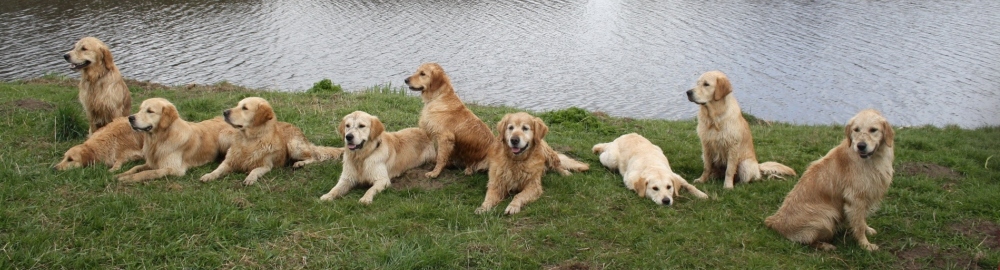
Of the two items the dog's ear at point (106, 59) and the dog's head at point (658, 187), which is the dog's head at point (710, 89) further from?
the dog's ear at point (106, 59)

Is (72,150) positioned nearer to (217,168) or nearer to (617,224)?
(217,168)

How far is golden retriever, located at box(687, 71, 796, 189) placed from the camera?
328 inches

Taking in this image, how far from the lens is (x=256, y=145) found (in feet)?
26.9

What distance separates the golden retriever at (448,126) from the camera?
27.8 ft

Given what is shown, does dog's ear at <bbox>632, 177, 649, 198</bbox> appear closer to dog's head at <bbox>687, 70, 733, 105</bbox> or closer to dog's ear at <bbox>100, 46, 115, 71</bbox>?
dog's head at <bbox>687, 70, 733, 105</bbox>

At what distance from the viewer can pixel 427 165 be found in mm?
8703

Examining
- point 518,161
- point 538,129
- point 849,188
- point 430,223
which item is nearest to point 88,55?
point 430,223

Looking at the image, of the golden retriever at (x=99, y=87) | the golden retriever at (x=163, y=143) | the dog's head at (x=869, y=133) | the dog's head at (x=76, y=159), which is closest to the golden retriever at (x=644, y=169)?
the dog's head at (x=869, y=133)

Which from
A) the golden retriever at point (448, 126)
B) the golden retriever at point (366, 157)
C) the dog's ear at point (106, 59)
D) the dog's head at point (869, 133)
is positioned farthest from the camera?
the dog's ear at point (106, 59)

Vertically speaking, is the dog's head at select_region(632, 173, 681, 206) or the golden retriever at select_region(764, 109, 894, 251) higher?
the golden retriever at select_region(764, 109, 894, 251)

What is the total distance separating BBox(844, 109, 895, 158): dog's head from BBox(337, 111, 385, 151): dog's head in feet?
15.5

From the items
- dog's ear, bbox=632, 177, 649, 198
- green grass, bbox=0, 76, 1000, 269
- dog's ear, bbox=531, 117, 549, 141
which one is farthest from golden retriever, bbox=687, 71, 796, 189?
dog's ear, bbox=531, 117, 549, 141

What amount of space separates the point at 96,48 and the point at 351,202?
437 centimetres

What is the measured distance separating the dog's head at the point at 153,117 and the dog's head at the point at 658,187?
5272 millimetres
